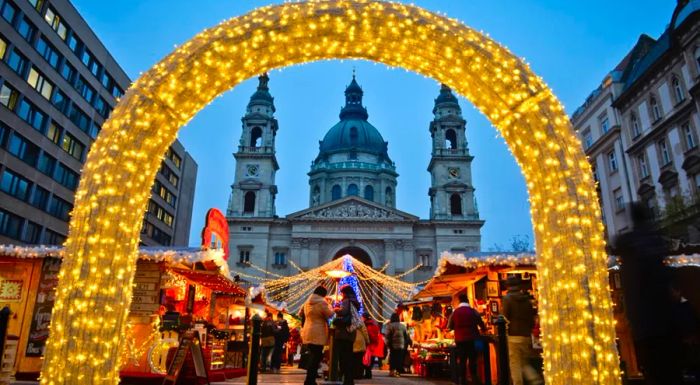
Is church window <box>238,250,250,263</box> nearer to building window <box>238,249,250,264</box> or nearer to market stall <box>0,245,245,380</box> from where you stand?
building window <box>238,249,250,264</box>

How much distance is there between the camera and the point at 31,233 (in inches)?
1153

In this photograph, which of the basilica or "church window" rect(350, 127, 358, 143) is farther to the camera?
"church window" rect(350, 127, 358, 143)

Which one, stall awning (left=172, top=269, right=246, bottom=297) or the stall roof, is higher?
the stall roof

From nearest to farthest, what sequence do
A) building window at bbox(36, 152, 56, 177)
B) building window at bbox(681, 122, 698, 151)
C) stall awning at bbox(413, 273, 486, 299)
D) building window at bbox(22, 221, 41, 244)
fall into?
1. stall awning at bbox(413, 273, 486, 299)
2. building window at bbox(681, 122, 698, 151)
3. building window at bbox(22, 221, 41, 244)
4. building window at bbox(36, 152, 56, 177)

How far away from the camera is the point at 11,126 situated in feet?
87.9

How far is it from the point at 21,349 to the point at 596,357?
A: 1184 centimetres

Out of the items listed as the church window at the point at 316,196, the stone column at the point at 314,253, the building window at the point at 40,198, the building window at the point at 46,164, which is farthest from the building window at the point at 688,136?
the church window at the point at 316,196

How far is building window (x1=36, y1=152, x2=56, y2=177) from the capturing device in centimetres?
2992

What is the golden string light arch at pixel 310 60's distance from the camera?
13.0 feet

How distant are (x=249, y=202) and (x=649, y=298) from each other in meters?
46.9

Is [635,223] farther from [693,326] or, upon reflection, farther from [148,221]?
[148,221]

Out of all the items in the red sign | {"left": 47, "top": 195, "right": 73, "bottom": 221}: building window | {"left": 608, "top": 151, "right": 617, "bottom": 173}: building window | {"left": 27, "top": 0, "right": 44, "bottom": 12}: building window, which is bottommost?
the red sign

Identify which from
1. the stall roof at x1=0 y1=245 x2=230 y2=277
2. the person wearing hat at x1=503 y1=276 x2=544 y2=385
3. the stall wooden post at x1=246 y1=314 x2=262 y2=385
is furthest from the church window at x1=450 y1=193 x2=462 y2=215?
the stall wooden post at x1=246 y1=314 x2=262 y2=385

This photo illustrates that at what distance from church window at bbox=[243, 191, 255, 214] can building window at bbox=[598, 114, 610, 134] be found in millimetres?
33258
